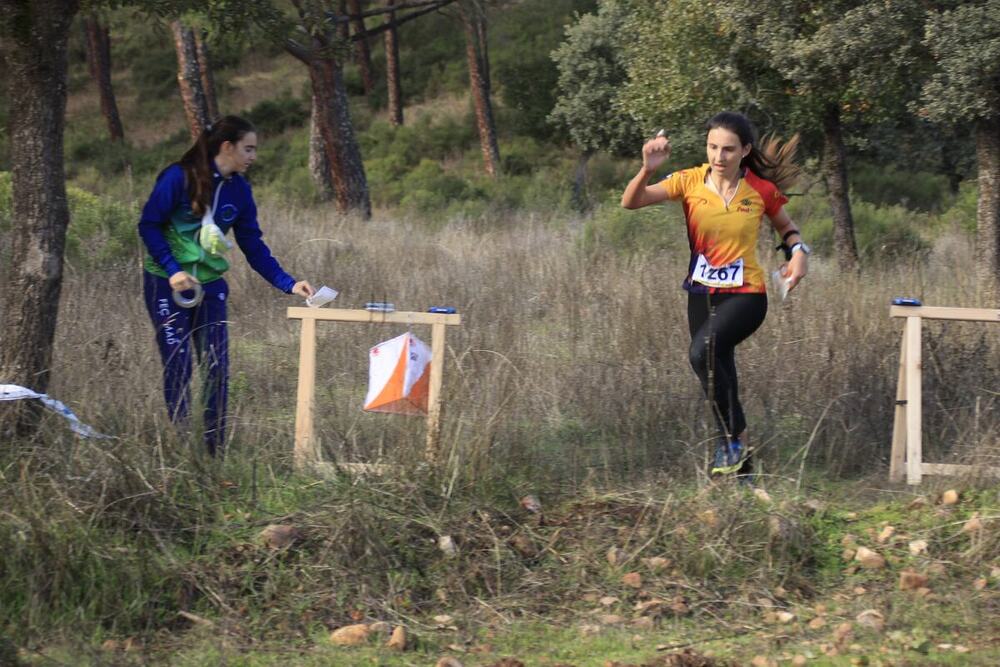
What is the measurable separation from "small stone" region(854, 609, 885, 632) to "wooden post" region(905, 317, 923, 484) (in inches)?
50.6

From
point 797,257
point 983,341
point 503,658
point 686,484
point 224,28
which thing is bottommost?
point 503,658

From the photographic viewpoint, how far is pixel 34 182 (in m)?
5.30

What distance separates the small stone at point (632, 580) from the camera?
4.55m

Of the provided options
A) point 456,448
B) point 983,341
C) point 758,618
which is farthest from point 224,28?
point 983,341

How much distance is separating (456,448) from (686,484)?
1121mm

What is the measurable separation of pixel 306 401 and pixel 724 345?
1.91 m

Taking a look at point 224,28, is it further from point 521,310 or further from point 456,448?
point 521,310

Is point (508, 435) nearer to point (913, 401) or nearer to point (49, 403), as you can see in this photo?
point (913, 401)

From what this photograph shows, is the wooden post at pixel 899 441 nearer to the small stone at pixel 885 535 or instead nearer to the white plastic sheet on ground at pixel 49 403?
the small stone at pixel 885 535

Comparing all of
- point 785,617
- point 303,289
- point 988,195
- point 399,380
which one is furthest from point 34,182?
point 988,195

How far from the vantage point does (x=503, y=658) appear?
4078mm

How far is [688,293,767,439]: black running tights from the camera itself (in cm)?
540

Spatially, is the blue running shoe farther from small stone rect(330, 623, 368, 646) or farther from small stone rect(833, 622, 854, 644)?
small stone rect(330, 623, 368, 646)

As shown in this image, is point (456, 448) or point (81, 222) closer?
point (456, 448)
